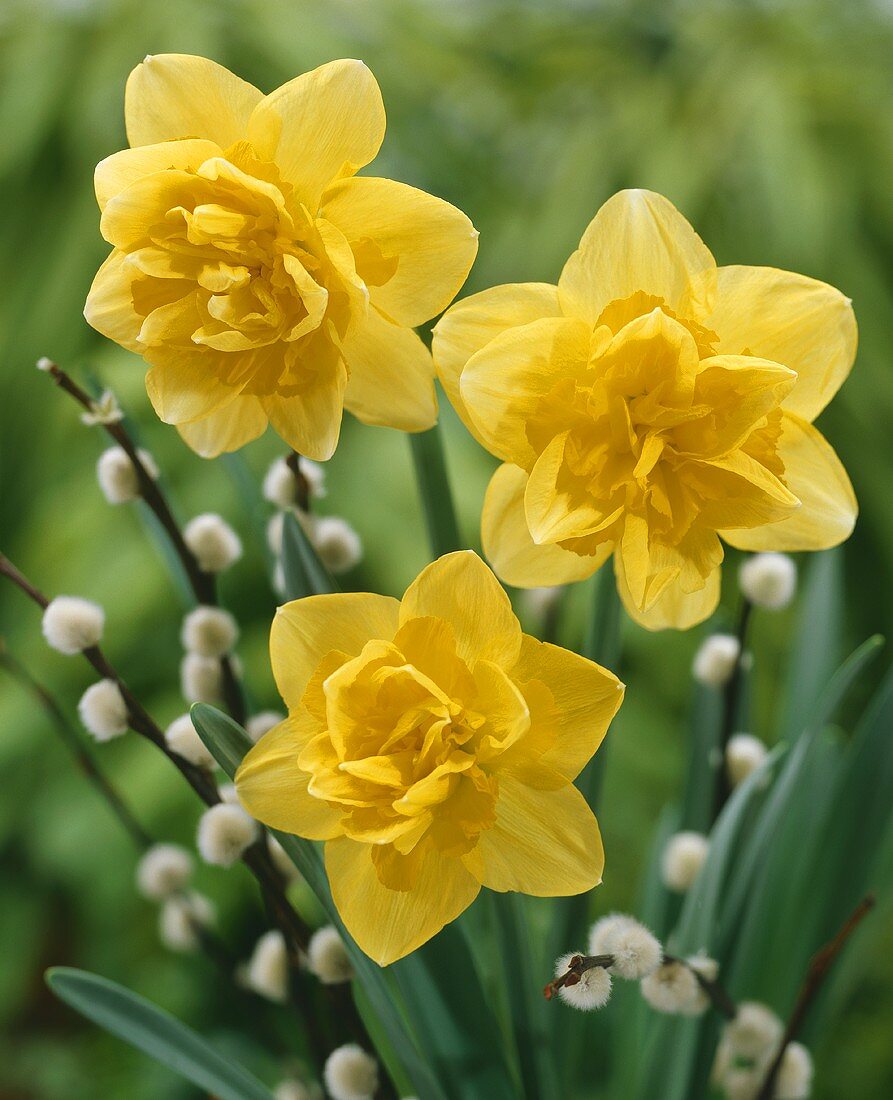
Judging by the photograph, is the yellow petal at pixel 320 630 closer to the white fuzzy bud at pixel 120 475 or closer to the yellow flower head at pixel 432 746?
the yellow flower head at pixel 432 746

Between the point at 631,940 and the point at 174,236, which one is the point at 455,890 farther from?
the point at 174,236

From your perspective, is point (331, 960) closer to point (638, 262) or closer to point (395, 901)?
point (395, 901)

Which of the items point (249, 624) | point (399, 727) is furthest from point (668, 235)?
point (249, 624)

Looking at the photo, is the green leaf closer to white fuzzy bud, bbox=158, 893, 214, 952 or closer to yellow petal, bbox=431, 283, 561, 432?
white fuzzy bud, bbox=158, 893, 214, 952

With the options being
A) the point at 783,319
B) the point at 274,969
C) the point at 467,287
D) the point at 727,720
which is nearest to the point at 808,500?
the point at 783,319

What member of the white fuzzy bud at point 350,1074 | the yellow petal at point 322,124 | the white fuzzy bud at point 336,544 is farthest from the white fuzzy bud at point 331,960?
the yellow petal at point 322,124

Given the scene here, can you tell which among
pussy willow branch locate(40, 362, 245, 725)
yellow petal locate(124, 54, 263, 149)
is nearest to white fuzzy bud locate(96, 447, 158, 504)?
pussy willow branch locate(40, 362, 245, 725)
